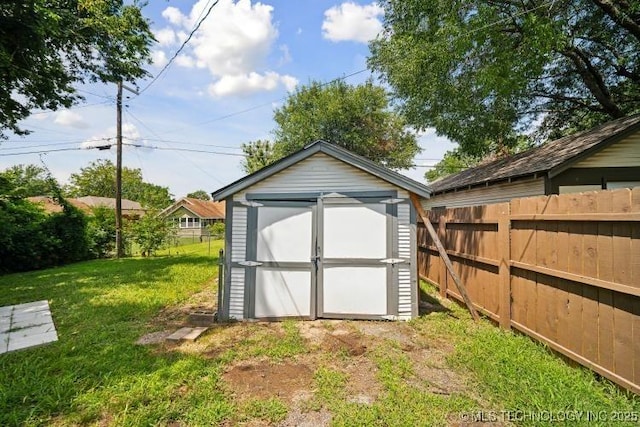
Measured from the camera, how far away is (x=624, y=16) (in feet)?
23.8

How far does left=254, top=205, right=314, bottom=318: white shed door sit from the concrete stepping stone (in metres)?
0.90

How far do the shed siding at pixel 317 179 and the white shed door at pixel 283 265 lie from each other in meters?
0.38

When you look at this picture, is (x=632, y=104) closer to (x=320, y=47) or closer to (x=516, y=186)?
(x=516, y=186)

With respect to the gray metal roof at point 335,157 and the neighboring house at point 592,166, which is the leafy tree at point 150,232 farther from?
the neighboring house at point 592,166

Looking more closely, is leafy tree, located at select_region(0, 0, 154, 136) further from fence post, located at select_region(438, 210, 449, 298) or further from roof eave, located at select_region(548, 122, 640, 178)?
roof eave, located at select_region(548, 122, 640, 178)

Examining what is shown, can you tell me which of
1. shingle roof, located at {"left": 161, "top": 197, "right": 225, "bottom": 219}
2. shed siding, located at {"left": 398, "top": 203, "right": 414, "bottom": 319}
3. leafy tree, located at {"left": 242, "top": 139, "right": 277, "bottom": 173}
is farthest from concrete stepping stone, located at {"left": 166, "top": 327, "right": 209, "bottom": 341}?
shingle roof, located at {"left": 161, "top": 197, "right": 225, "bottom": 219}

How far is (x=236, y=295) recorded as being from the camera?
16.8ft

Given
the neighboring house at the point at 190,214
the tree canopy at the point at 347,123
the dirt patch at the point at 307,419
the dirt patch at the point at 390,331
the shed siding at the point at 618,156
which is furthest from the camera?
the neighboring house at the point at 190,214

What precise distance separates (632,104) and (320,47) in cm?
1229

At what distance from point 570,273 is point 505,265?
116 cm

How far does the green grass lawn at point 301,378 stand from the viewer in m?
2.57

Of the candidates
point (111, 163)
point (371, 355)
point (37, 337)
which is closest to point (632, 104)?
point (371, 355)

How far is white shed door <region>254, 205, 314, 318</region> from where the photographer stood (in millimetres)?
5074

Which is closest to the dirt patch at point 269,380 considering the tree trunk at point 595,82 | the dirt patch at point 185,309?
the dirt patch at point 185,309
